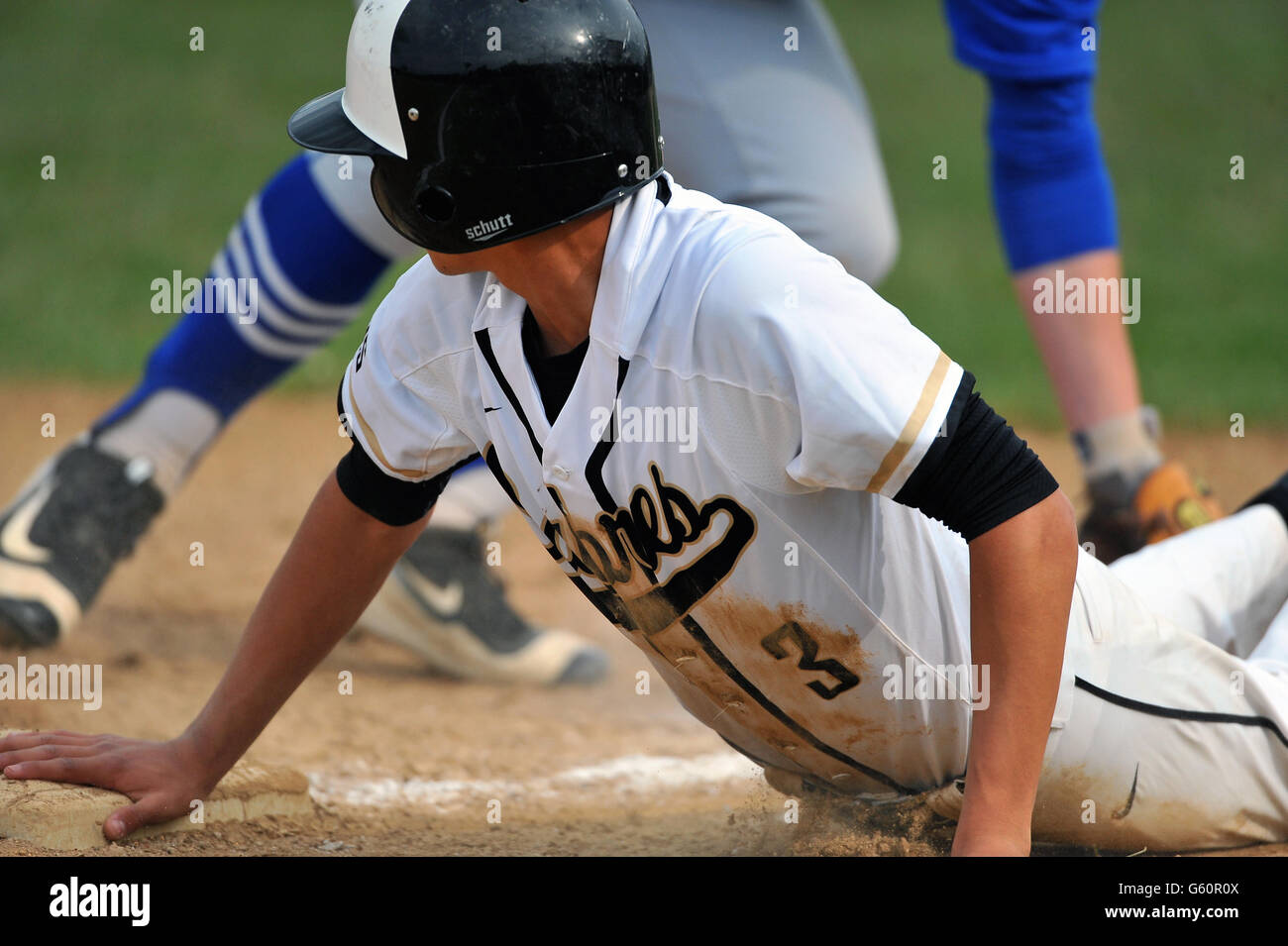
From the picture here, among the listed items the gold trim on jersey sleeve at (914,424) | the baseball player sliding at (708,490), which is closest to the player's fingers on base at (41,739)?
the baseball player sliding at (708,490)

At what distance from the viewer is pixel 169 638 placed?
353 cm

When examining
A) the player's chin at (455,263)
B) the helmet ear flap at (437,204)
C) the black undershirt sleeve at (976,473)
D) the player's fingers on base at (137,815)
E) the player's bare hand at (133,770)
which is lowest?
the player's fingers on base at (137,815)

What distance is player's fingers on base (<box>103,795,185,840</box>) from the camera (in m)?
2.01

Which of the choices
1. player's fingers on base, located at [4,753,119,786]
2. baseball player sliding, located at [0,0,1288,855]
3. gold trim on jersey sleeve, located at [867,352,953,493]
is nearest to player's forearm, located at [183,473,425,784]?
baseball player sliding, located at [0,0,1288,855]

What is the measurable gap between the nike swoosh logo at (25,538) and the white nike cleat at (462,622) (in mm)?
705

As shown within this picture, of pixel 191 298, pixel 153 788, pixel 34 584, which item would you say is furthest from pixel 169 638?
pixel 153 788

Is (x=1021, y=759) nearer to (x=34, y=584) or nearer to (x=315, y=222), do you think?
(x=315, y=222)

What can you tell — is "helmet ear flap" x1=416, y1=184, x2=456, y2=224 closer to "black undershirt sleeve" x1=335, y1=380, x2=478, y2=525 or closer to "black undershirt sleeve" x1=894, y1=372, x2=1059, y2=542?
"black undershirt sleeve" x1=335, y1=380, x2=478, y2=525

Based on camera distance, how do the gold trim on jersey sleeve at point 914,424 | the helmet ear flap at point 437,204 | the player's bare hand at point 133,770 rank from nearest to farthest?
the gold trim on jersey sleeve at point 914,424, the helmet ear flap at point 437,204, the player's bare hand at point 133,770

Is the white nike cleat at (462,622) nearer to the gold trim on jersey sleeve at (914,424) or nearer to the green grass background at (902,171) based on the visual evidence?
the gold trim on jersey sleeve at (914,424)

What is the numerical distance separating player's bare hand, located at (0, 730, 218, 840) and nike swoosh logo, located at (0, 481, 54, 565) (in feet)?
3.10

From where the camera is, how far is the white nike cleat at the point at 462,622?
3.30 m

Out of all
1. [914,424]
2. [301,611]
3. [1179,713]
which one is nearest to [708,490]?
[914,424]

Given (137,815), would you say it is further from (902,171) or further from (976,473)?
(902,171)
